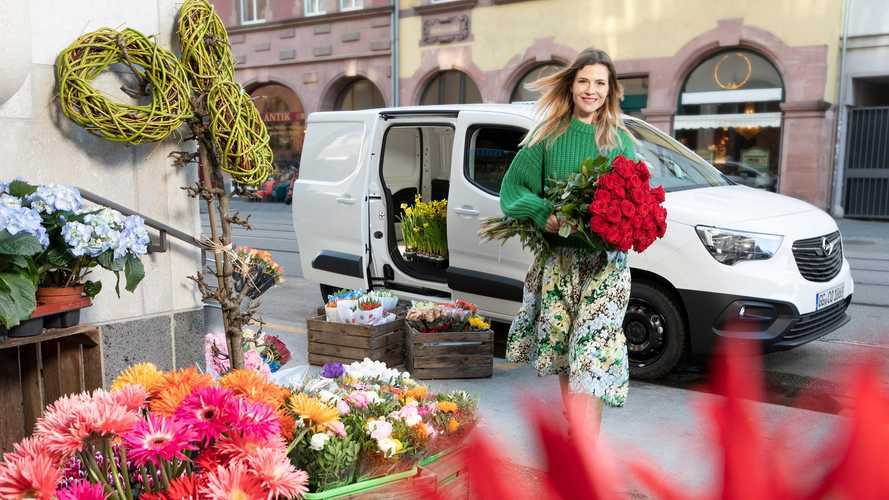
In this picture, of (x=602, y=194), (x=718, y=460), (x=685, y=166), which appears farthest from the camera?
(x=685, y=166)

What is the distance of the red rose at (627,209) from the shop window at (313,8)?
919 inches

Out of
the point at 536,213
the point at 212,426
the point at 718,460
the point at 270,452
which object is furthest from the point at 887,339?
the point at 536,213

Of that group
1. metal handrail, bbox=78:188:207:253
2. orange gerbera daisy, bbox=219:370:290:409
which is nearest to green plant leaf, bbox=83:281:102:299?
metal handrail, bbox=78:188:207:253

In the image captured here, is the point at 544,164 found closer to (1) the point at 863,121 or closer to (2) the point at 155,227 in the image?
(2) the point at 155,227

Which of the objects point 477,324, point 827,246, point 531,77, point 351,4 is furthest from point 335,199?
point 351,4

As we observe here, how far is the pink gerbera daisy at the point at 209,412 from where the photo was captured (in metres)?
1.52

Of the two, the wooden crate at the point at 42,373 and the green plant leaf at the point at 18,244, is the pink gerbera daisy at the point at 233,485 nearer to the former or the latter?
the green plant leaf at the point at 18,244

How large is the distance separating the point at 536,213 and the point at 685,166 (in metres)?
2.68

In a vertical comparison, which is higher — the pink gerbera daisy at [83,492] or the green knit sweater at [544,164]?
the green knit sweater at [544,164]

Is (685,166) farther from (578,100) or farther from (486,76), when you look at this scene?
(486,76)

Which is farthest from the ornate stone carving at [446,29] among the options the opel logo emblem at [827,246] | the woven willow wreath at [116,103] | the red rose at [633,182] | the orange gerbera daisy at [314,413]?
the orange gerbera daisy at [314,413]

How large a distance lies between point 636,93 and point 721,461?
20.1m

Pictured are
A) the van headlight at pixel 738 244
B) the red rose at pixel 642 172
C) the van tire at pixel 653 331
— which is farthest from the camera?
the van tire at pixel 653 331

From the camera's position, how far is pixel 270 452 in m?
1.47
